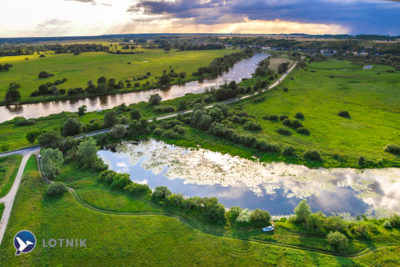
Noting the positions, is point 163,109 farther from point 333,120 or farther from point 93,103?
point 333,120

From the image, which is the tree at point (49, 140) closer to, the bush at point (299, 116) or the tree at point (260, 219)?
the tree at point (260, 219)

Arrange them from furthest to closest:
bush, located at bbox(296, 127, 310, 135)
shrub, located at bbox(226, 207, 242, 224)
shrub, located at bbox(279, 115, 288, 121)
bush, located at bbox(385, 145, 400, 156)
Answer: shrub, located at bbox(279, 115, 288, 121) → bush, located at bbox(296, 127, 310, 135) → bush, located at bbox(385, 145, 400, 156) → shrub, located at bbox(226, 207, 242, 224)

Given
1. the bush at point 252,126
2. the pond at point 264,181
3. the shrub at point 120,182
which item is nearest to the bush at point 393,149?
the pond at point 264,181

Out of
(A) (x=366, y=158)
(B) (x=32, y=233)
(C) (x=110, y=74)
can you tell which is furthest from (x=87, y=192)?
(C) (x=110, y=74)

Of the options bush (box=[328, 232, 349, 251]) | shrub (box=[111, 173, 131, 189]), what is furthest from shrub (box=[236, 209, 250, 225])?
shrub (box=[111, 173, 131, 189])

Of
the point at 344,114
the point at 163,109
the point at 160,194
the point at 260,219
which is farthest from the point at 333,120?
the point at 160,194

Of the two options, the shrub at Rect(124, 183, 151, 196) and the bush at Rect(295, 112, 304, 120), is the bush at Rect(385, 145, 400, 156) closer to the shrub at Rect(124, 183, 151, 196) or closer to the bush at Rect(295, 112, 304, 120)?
the bush at Rect(295, 112, 304, 120)

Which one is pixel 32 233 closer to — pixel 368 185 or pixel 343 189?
pixel 343 189
